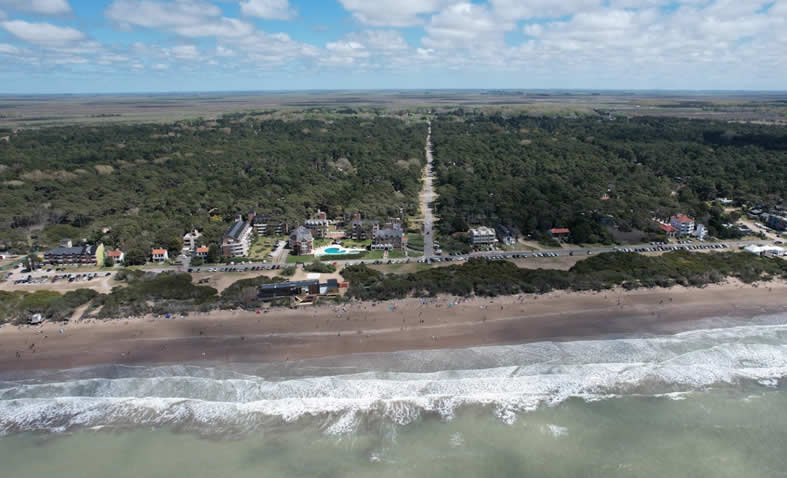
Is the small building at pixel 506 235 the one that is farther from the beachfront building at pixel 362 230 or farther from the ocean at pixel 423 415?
the ocean at pixel 423 415

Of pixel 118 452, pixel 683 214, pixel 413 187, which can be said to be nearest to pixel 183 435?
pixel 118 452

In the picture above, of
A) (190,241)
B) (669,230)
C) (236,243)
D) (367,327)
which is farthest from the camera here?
(669,230)

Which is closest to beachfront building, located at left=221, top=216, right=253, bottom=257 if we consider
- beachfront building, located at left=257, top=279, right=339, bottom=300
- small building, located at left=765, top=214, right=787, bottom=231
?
beachfront building, located at left=257, top=279, right=339, bottom=300

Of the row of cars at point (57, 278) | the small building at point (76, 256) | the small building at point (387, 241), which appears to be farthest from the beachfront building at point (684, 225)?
the small building at point (76, 256)

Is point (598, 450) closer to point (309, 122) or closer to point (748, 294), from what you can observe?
point (748, 294)

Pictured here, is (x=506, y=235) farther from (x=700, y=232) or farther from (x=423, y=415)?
(x=423, y=415)

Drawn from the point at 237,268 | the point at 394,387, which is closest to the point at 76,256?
the point at 237,268

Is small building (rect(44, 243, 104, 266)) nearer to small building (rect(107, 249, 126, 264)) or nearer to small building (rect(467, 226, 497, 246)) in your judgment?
small building (rect(107, 249, 126, 264))
